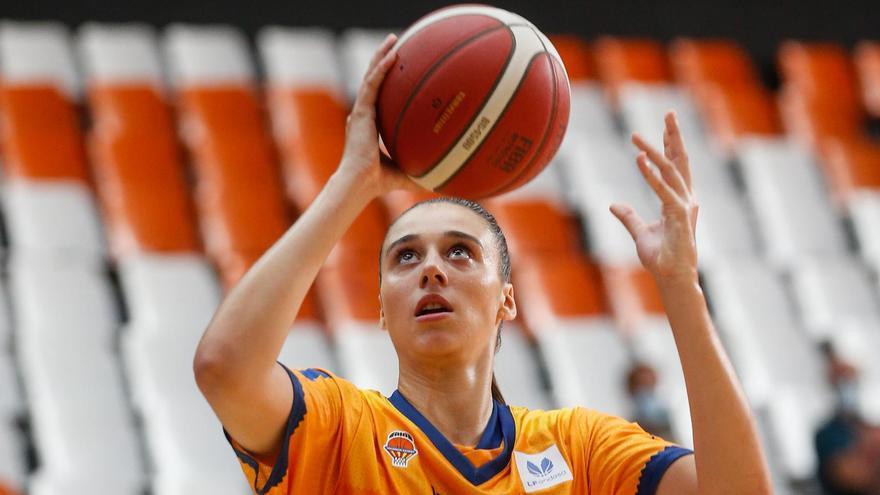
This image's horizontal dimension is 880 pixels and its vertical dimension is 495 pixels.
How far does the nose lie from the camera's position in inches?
79.0

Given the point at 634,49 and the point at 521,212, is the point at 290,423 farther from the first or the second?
the point at 634,49

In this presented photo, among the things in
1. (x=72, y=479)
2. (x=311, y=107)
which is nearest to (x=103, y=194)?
(x=311, y=107)

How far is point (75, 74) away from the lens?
6.86m

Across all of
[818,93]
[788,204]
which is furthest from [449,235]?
[818,93]

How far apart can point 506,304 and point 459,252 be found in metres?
0.20

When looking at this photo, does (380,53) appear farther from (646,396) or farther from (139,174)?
(139,174)

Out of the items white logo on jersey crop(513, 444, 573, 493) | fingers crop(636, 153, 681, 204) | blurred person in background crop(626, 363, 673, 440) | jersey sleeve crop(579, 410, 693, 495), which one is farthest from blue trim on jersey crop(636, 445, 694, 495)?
blurred person in background crop(626, 363, 673, 440)

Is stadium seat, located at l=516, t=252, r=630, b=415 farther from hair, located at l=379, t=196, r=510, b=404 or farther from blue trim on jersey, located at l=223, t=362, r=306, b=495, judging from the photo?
blue trim on jersey, located at l=223, t=362, r=306, b=495

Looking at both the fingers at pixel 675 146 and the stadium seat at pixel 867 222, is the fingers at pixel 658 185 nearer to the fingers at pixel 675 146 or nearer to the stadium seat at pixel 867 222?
the fingers at pixel 675 146

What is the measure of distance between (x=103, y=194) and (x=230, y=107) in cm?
100

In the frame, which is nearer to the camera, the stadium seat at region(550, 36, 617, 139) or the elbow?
the elbow

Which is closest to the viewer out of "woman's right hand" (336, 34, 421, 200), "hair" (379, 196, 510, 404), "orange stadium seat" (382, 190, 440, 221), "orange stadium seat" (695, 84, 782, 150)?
"woman's right hand" (336, 34, 421, 200)

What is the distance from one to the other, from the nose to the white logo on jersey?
331 mm

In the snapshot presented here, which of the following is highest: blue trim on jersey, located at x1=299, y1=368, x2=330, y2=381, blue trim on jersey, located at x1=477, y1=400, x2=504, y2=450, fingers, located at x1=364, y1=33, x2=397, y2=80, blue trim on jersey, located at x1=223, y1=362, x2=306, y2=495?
fingers, located at x1=364, y1=33, x2=397, y2=80
